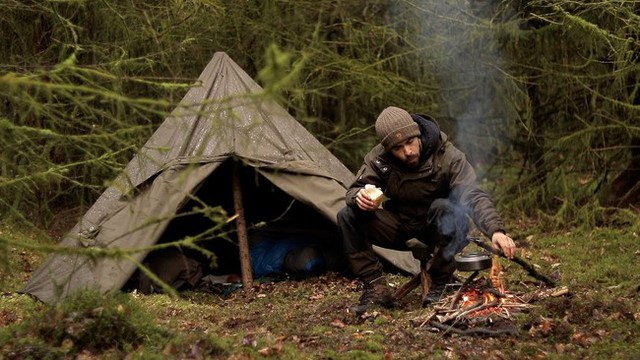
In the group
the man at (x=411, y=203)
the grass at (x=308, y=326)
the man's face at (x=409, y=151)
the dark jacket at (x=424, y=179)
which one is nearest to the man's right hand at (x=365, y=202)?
the man at (x=411, y=203)

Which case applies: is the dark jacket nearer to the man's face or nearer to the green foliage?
the man's face

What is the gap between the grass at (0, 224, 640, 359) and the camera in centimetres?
489

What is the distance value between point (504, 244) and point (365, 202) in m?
1.01

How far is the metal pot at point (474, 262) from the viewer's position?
17.9 feet

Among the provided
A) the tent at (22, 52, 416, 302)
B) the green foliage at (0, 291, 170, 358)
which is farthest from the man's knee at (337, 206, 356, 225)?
the green foliage at (0, 291, 170, 358)

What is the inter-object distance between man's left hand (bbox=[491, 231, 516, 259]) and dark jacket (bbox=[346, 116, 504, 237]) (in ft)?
1.30

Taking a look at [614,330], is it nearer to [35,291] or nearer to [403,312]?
[403,312]

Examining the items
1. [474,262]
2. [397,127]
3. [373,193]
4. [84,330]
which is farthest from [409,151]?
[84,330]

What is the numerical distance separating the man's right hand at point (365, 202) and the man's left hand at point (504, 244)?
844 millimetres

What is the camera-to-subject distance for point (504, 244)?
541cm

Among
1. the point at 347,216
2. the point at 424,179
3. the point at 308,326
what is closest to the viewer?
the point at 308,326

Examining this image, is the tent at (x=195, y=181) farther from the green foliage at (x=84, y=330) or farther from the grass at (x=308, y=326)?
the green foliage at (x=84, y=330)

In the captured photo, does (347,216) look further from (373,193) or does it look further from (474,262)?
(474,262)

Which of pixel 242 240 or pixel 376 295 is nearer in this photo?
pixel 376 295
